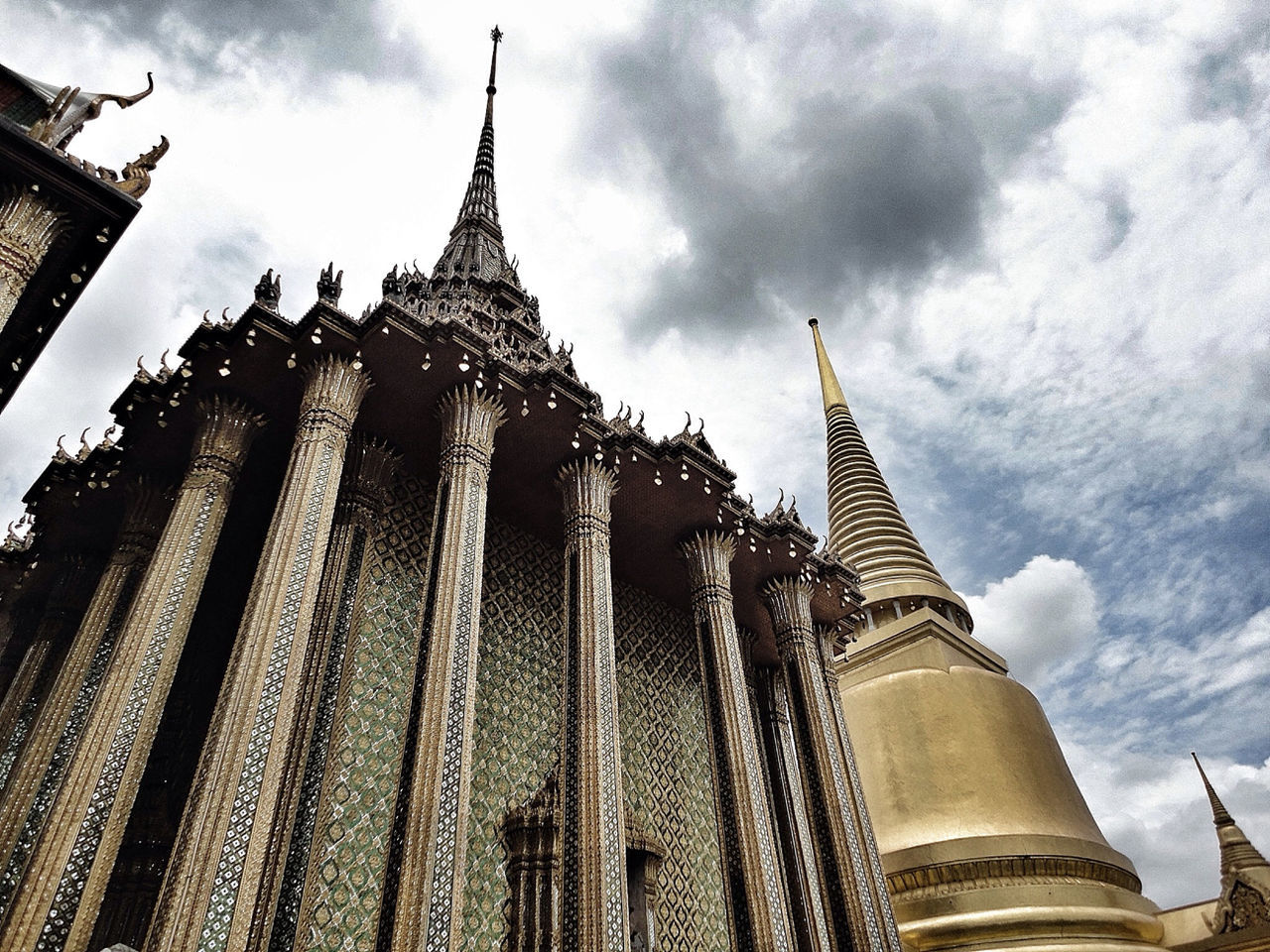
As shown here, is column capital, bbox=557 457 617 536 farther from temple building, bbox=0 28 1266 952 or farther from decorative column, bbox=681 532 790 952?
decorative column, bbox=681 532 790 952

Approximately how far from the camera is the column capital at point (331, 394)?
8219 millimetres

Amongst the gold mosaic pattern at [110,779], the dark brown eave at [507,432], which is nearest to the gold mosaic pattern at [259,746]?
the gold mosaic pattern at [110,779]

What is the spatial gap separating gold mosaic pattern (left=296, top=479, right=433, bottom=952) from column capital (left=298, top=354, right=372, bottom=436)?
1800 millimetres

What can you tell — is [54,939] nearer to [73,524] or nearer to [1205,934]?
[73,524]

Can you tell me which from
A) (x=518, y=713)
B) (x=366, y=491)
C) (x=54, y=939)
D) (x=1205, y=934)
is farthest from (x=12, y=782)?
(x=1205, y=934)

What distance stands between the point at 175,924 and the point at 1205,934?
48.7ft

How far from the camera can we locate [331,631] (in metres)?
8.52

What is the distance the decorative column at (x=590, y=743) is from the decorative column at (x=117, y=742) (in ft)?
11.3

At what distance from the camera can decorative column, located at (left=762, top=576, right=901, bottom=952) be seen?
31.4ft

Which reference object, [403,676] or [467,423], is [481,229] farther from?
[403,676]

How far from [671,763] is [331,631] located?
16.1 feet

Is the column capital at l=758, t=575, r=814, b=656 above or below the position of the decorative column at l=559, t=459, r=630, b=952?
above

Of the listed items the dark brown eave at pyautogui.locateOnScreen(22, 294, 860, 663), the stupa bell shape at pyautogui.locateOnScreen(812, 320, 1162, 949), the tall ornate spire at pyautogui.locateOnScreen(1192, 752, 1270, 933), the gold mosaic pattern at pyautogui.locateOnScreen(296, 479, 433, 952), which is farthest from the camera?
the tall ornate spire at pyautogui.locateOnScreen(1192, 752, 1270, 933)

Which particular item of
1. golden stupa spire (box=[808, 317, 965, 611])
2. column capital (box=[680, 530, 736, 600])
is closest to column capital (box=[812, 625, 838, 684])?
column capital (box=[680, 530, 736, 600])
